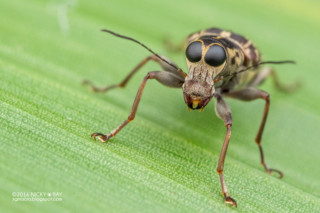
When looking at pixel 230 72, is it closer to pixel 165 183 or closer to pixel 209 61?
pixel 209 61

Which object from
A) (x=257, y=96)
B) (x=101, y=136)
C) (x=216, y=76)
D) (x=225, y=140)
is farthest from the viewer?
(x=257, y=96)

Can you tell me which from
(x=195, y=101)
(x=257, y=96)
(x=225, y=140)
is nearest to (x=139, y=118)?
(x=195, y=101)

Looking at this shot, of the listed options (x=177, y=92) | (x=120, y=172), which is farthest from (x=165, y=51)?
(x=120, y=172)

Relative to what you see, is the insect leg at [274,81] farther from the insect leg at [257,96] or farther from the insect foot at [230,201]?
the insect foot at [230,201]

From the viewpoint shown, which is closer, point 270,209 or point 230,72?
point 270,209

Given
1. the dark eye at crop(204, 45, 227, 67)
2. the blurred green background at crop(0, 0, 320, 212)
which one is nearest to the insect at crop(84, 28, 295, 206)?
the dark eye at crop(204, 45, 227, 67)

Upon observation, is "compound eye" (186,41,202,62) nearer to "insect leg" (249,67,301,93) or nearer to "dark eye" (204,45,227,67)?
"dark eye" (204,45,227,67)

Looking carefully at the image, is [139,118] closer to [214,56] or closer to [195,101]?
[195,101]
